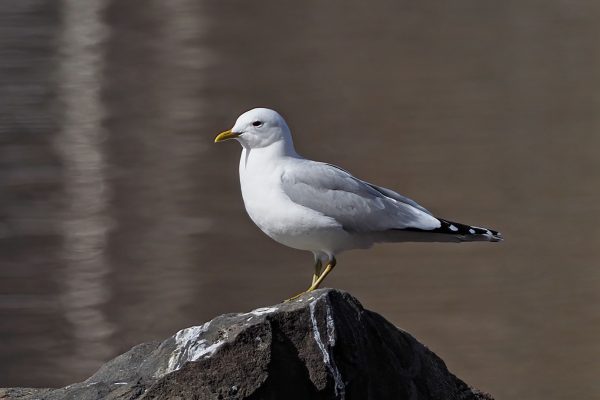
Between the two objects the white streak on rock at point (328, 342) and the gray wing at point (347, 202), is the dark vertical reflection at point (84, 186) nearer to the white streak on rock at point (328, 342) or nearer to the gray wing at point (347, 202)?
the gray wing at point (347, 202)

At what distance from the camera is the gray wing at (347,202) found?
12.0 ft

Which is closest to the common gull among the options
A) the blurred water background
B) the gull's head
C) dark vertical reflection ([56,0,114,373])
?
the gull's head

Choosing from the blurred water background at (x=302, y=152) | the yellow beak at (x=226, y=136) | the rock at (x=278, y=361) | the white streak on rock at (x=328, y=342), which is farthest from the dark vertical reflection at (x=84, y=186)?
the white streak on rock at (x=328, y=342)

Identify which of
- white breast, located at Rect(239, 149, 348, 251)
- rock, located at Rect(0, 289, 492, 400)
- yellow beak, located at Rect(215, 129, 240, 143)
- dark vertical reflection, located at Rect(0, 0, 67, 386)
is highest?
yellow beak, located at Rect(215, 129, 240, 143)

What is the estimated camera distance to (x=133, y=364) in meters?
3.36

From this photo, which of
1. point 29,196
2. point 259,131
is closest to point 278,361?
point 259,131

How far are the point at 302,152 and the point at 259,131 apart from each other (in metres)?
4.89

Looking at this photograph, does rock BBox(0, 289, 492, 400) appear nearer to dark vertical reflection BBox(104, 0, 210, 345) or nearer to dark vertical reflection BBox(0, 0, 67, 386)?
dark vertical reflection BBox(0, 0, 67, 386)

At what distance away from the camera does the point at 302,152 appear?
8.64m

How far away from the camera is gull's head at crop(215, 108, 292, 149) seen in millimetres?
3750

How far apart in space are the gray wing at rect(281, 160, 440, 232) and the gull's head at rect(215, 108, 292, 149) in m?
0.10

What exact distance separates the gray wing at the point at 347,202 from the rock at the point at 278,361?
0.43m

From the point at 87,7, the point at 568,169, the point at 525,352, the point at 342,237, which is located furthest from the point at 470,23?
the point at 342,237

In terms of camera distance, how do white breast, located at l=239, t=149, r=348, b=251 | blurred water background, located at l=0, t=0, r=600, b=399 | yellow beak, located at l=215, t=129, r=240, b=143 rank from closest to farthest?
white breast, located at l=239, t=149, r=348, b=251 → yellow beak, located at l=215, t=129, r=240, b=143 → blurred water background, located at l=0, t=0, r=600, b=399
